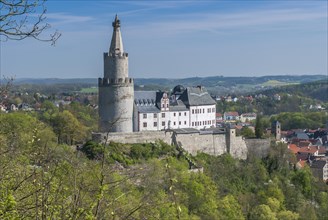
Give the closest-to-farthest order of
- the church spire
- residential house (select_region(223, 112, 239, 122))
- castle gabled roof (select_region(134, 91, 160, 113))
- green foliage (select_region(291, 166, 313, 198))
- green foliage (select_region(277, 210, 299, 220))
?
green foliage (select_region(277, 210, 299, 220)) → the church spire → castle gabled roof (select_region(134, 91, 160, 113)) → green foliage (select_region(291, 166, 313, 198)) → residential house (select_region(223, 112, 239, 122))

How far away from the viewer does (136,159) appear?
106ft

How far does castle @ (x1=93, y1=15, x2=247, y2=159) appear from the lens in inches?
1347

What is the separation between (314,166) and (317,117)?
4492 cm

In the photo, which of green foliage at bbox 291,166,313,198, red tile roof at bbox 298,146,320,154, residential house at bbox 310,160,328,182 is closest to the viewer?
green foliage at bbox 291,166,313,198

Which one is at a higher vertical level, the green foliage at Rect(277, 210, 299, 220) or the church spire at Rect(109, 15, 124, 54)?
the church spire at Rect(109, 15, 124, 54)

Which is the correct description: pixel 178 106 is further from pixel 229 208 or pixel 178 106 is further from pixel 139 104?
pixel 229 208

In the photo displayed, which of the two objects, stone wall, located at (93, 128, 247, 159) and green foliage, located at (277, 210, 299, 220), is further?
stone wall, located at (93, 128, 247, 159)

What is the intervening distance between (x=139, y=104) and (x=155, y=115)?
1412 mm

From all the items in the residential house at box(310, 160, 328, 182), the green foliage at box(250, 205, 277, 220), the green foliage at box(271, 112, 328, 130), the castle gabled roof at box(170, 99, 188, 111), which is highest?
the castle gabled roof at box(170, 99, 188, 111)

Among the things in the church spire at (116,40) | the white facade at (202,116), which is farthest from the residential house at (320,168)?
the church spire at (116,40)

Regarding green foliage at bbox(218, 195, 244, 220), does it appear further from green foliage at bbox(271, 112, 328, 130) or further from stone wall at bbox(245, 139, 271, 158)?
green foliage at bbox(271, 112, 328, 130)

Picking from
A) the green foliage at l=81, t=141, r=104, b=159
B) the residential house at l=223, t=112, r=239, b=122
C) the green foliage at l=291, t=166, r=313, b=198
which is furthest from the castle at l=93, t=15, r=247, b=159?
the residential house at l=223, t=112, r=239, b=122

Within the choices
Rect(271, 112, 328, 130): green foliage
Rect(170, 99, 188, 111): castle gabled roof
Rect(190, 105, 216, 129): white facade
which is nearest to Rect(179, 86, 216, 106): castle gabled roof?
Rect(190, 105, 216, 129): white facade

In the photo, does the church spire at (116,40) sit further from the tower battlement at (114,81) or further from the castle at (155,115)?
the tower battlement at (114,81)
